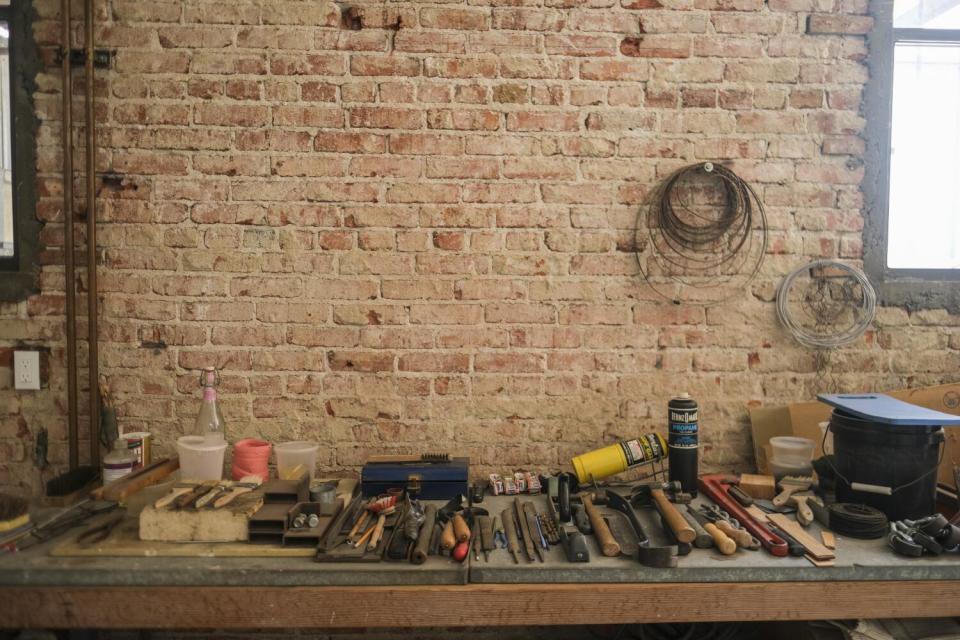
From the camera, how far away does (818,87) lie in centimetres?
261

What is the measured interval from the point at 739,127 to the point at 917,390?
1.24 metres

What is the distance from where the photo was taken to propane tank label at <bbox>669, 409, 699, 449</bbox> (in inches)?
91.7

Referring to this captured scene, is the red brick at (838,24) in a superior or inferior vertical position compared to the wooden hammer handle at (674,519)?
superior

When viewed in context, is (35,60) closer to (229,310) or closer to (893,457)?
(229,310)

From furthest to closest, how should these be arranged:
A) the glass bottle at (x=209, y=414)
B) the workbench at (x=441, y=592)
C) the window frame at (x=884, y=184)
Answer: the window frame at (x=884, y=184), the glass bottle at (x=209, y=414), the workbench at (x=441, y=592)

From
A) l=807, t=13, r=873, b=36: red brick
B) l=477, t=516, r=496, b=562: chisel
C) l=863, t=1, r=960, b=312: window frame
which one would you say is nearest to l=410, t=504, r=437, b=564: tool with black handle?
l=477, t=516, r=496, b=562: chisel

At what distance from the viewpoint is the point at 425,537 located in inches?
76.7

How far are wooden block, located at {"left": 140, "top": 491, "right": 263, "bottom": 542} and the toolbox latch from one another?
1.84 ft

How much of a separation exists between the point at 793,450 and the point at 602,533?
3.05ft

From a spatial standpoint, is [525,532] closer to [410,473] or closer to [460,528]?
[460,528]

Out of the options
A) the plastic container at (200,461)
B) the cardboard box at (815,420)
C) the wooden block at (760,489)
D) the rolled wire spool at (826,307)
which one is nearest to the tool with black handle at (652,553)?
the wooden block at (760,489)

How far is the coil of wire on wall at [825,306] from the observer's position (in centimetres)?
263

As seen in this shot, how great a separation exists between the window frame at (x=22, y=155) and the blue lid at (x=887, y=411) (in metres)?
3.00

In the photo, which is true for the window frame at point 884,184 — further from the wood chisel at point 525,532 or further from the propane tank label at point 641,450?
the wood chisel at point 525,532
